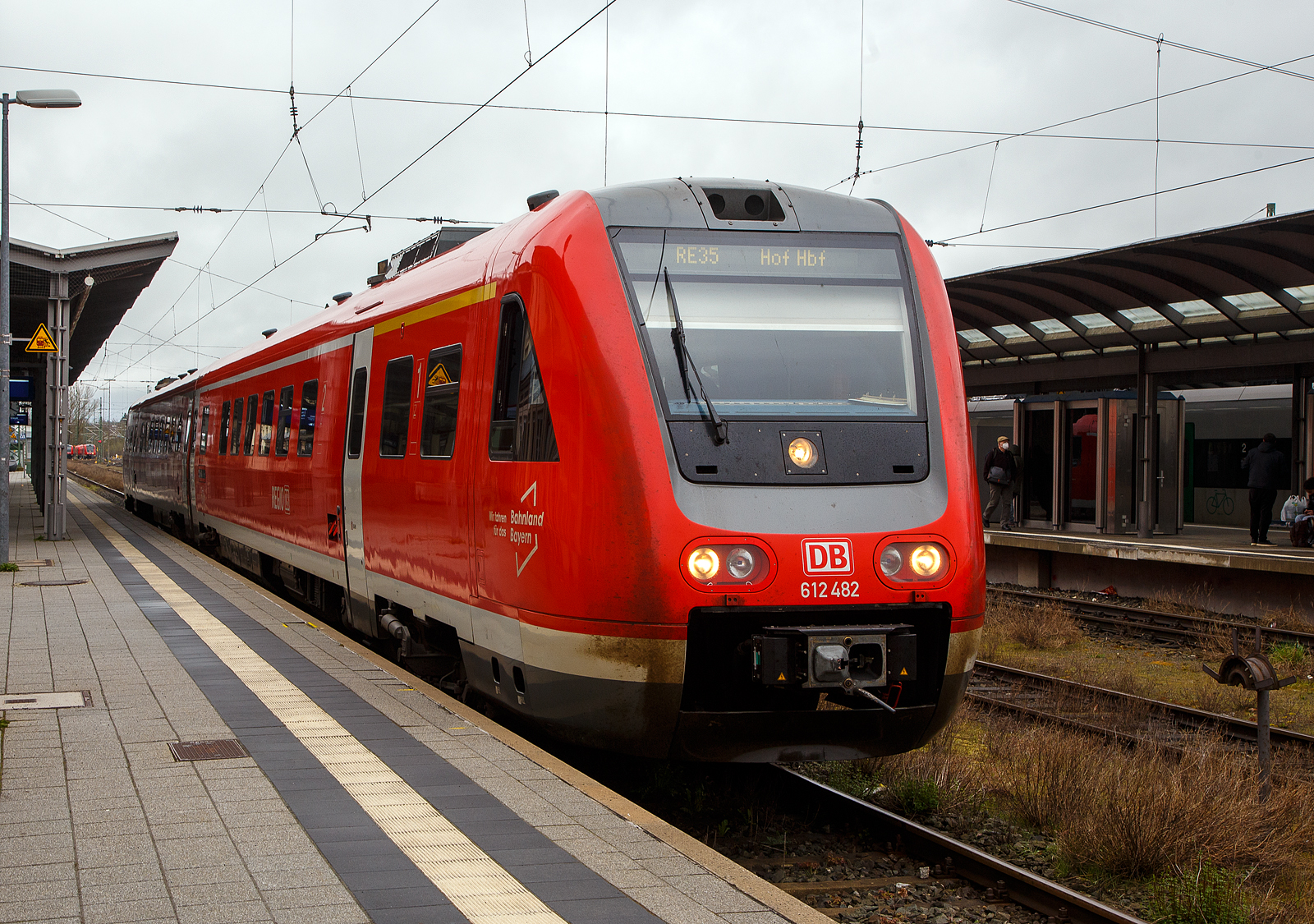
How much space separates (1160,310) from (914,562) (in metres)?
13.1

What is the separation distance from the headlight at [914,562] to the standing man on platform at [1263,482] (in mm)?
14169

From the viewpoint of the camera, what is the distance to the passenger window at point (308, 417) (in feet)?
37.7

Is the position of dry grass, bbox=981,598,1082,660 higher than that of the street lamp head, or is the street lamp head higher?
the street lamp head

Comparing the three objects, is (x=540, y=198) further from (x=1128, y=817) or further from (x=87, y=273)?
(x=87, y=273)

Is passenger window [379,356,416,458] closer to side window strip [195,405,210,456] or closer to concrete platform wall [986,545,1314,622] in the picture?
concrete platform wall [986,545,1314,622]

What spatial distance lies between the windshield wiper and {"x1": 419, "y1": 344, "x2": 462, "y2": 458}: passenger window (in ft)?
5.77

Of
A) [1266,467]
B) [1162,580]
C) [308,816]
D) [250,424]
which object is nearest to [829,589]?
[308,816]

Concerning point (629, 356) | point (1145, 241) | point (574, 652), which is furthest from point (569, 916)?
point (1145, 241)

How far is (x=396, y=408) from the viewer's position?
8719mm

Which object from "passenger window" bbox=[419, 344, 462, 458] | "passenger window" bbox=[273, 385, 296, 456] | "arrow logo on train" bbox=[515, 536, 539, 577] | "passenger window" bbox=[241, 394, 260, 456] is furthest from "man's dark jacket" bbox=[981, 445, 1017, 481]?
"arrow logo on train" bbox=[515, 536, 539, 577]

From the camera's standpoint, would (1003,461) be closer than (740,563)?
No

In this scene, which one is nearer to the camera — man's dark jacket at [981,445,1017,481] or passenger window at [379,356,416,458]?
passenger window at [379,356,416,458]

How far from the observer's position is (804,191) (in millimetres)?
6711

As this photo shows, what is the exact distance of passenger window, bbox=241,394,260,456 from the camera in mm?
14914
